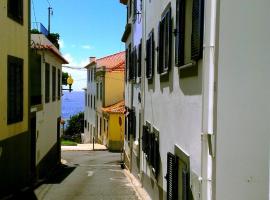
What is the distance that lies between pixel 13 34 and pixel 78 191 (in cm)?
574

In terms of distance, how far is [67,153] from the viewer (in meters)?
40.4

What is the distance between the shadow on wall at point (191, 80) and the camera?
6723 mm

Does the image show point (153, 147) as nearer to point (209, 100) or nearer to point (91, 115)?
point (209, 100)

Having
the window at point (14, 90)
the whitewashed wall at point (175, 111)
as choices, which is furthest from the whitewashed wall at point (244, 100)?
the window at point (14, 90)

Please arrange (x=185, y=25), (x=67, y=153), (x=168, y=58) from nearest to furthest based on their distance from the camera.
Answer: (x=185, y=25), (x=168, y=58), (x=67, y=153)

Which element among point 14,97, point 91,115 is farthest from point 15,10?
point 91,115

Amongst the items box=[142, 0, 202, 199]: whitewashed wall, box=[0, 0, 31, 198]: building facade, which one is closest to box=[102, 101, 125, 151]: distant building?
box=[0, 0, 31, 198]: building facade

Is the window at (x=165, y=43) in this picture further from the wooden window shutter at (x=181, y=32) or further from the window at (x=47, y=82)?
the window at (x=47, y=82)

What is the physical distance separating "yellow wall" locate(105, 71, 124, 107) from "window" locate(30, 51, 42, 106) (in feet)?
76.3

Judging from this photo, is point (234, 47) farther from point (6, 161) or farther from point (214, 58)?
point (6, 161)

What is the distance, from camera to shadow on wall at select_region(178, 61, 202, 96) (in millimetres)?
6723

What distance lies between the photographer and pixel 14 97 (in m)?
15.3

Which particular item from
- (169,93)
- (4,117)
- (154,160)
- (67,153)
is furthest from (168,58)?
(67,153)

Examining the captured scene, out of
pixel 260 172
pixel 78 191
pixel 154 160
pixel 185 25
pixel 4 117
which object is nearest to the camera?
pixel 260 172
